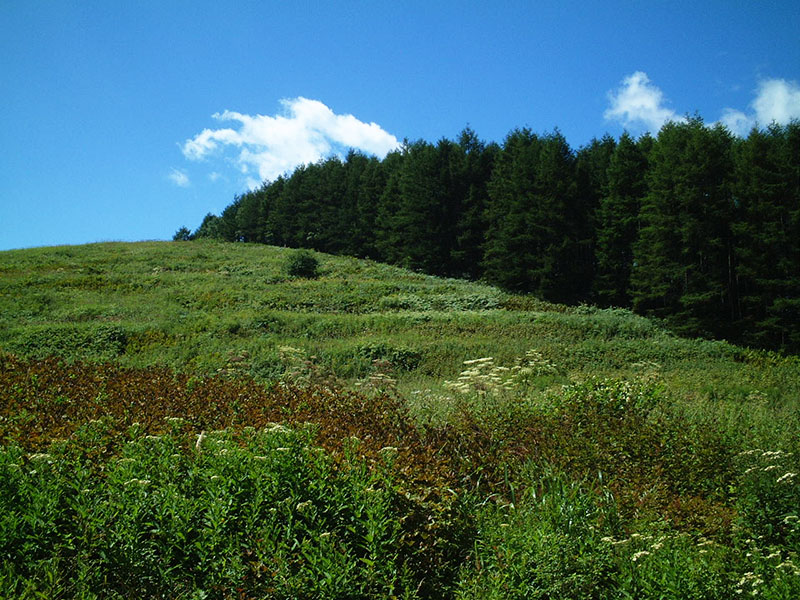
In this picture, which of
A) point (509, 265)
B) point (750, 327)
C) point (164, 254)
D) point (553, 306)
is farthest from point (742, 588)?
point (164, 254)

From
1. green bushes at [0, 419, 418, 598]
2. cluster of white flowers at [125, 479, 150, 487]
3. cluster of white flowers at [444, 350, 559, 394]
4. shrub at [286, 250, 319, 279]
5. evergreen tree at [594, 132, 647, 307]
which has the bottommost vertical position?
green bushes at [0, 419, 418, 598]

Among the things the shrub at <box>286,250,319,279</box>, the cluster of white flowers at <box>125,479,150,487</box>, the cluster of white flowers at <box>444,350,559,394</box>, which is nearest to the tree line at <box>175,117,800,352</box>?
the shrub at <box>286,250,319,279</box>

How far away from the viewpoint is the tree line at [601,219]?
24.0 metres

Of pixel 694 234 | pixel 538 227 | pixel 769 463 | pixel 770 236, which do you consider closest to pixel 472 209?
pixel 538 227

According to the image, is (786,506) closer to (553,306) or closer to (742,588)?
(742,588)

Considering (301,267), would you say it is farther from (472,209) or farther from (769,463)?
(769,463)

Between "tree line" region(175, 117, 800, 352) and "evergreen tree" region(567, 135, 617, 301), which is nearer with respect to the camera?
"tree line" region(175, 117, 800, 352)

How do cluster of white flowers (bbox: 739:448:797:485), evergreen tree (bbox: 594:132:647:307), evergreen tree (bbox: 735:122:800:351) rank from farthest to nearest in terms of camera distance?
evergreen tree (bbox: 594:132:647:307)
evergreen tree (bbox: 735:122:800:351)
cluster of white flowers (bbox: 739:448:797:485)

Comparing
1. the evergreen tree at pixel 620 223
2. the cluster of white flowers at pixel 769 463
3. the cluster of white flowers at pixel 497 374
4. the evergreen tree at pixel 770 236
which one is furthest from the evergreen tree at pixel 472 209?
the cluster of white flowers at pixel 769 463

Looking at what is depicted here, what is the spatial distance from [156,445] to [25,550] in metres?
1.17

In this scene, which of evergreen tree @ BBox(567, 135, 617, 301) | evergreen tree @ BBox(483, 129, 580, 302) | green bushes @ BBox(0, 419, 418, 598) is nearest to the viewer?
green bushes @ BBox(0, 419, 418, 598)

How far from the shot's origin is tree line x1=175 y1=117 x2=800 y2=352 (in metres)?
24.0

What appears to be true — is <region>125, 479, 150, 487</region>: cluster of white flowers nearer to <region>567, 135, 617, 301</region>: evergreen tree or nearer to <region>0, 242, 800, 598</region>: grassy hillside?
<region>0, 242, 800, 598</region>: grassy hillside

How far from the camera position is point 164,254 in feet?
123
